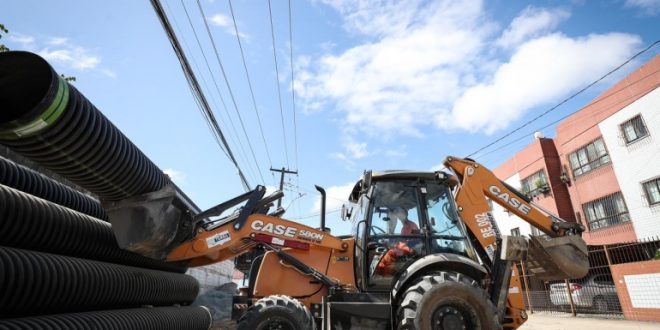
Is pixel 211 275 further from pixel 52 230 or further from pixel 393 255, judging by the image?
pixel 52 230

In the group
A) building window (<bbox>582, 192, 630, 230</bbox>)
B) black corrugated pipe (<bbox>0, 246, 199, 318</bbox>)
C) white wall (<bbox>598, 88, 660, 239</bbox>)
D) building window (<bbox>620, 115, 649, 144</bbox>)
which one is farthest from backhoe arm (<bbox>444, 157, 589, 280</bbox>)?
building window (<bbox>582, 192, 630, 230</bbox>)

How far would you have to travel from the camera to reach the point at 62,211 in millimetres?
4246

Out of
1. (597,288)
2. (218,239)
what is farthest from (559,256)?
(597,288)

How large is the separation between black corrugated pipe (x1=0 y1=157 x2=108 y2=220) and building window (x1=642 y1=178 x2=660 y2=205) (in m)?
22.2

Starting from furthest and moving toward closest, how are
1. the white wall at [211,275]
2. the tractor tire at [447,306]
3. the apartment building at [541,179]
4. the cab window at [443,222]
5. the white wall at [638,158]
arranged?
the apartment building at [541,179], the white wall at [638,158], the white wall at [211,275], the cab window at [443,222], the tractor tire at [447,306]

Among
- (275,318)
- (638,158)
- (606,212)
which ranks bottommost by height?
(275,318)

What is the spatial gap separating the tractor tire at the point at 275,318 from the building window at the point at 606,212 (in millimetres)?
21525

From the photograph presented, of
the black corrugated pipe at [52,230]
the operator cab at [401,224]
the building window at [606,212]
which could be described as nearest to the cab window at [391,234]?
the operator cab at [401,224]

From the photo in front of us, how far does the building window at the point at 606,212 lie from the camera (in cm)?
2052

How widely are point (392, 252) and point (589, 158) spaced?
22435mm

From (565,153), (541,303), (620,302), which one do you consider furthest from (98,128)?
(565,153)

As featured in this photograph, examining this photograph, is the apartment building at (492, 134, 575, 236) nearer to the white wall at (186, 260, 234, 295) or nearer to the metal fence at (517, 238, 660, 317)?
the metal fence at (517, 238, 660, 317)

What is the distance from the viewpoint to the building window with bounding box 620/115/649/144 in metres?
19.1

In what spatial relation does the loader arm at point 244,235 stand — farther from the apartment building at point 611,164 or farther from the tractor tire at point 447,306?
the apartment building at point 611,164
